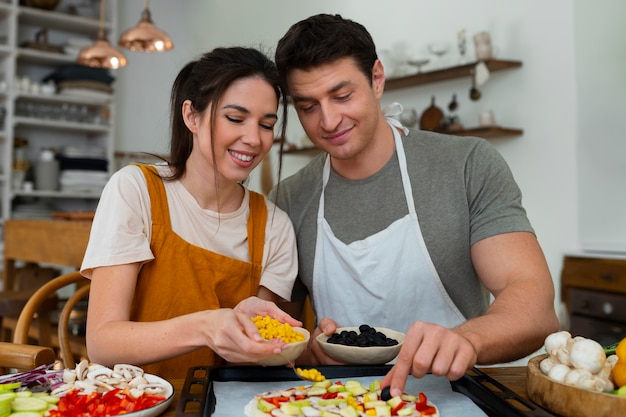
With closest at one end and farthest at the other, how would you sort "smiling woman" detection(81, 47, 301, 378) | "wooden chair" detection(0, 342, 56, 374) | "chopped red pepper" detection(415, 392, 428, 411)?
1. "chopped red pepper" detection(415, 392, 428, 411)
2. "wooden chair" detection(0, 342, 56, 374)
3. "smiling woman" detection(81, 47, 301, 378)

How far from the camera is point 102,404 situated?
0.95 meters

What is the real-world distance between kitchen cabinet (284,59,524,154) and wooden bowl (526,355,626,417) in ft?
8.16

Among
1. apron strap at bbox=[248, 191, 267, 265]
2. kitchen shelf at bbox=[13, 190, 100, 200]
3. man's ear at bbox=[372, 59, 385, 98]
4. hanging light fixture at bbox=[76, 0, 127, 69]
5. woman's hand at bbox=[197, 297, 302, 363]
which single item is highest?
hanging light fixture at bbox=[76, 0, 127, 69]

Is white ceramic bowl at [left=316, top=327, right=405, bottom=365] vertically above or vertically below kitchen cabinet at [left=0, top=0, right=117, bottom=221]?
below

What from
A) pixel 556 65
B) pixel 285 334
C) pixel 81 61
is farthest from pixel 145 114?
pixel 285 334

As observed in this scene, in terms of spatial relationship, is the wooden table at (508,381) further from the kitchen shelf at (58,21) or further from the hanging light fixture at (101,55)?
the kitchen shelf at (58,21)

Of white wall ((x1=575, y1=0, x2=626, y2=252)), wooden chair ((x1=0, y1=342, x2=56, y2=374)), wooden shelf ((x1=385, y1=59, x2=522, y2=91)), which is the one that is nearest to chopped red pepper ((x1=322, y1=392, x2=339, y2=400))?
wooden chair ((x1=0, y1=342, x2=56, y2=374))

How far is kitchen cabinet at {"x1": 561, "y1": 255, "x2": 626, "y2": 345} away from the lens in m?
2.90

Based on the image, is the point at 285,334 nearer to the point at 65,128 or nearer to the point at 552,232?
the point at 552,232

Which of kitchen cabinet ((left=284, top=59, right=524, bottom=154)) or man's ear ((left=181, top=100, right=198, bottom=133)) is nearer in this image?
man's ear ((left=181, top=100, right=198, bottom=133))

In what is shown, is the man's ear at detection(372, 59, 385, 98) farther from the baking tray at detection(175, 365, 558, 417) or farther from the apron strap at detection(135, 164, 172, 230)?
the baking tray at detection(175, 365, 558, 417)

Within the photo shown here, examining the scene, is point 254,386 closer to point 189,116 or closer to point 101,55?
point 189,116

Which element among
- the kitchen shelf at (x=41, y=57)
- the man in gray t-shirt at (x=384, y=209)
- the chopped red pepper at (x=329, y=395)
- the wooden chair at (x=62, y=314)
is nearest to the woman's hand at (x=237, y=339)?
the chopped red pepper at (x=329, y=395)

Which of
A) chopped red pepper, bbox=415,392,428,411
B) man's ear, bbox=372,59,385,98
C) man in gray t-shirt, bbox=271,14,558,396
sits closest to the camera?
chopped red pepper, bbox=415,392,428,411
